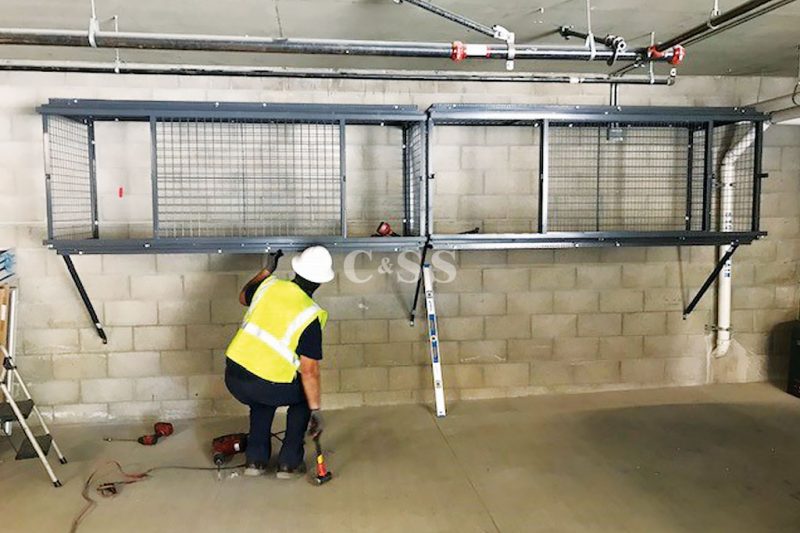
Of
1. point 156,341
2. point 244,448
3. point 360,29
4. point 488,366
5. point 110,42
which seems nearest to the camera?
point 110,42

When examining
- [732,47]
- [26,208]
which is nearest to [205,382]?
[26,208]

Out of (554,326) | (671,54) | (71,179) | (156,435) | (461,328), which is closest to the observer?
(671,54)

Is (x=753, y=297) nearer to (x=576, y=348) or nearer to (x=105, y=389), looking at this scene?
(x=576, y=348)

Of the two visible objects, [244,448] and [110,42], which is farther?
[244,448]

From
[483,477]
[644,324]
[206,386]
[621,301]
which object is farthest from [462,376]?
[206,386]

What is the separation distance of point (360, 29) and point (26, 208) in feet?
8.14

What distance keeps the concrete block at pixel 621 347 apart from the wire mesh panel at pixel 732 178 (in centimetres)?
105

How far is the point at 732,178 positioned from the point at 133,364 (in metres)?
4.50

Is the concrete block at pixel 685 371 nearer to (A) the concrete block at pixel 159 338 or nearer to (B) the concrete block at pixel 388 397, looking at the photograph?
(B) the concrete block at pixel 388 397

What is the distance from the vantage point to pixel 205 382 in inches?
161

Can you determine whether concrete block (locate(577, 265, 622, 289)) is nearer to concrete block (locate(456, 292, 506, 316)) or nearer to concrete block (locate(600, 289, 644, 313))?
concrete block (locate(600, 289, 644, 313))

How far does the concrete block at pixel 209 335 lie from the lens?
4062 millimetres

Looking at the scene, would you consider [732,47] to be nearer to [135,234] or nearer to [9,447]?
[135,234]

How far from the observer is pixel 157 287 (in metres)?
4.02
